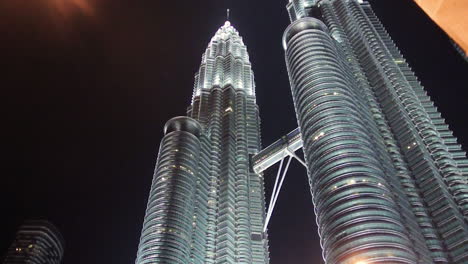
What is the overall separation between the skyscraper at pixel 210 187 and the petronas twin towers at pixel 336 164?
0.32 metres

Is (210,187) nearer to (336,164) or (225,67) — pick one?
(336,164)

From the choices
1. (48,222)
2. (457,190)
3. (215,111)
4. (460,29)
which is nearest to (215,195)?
(215,111)

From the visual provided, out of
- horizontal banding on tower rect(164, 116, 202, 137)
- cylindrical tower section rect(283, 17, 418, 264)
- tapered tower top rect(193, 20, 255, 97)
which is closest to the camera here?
cylindrical tower section rect(283, 17, 418, 264)

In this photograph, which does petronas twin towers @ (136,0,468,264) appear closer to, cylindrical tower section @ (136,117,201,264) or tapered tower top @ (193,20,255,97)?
cylindrical tower section @ (136,117,201,264)

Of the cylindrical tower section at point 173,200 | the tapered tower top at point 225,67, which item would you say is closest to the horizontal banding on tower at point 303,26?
the cylindrical tower section at point 173,200

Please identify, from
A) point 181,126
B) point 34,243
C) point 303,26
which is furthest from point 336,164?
point 34,243

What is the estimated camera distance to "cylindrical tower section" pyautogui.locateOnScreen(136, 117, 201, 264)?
3329 inches

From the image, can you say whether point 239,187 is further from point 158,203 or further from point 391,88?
point 391,88

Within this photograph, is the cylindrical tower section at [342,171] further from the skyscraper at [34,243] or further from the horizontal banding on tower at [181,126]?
the skyscraper at [34,243]

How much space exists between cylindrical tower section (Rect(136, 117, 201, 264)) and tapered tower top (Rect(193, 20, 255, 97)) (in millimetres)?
37501

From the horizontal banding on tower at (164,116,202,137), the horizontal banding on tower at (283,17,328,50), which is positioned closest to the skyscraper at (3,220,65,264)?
the horizontal banding on tower at (164,116,202,137)

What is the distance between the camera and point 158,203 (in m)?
94.2

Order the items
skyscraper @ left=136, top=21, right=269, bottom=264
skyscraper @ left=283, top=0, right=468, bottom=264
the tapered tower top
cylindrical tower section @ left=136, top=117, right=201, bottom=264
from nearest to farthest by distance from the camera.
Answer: skyscraper @ left=283, top=0, right=468, bottom=264
cylindrical tower section @ left=136, top=117, right=201, bottom=264
skyscraper @ left=136, top=21, right=269, bottom=264
the tapered tower top

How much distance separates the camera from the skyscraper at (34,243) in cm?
14962
